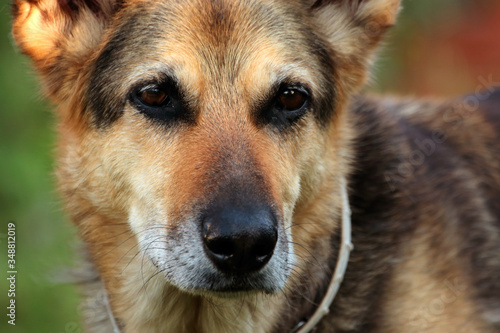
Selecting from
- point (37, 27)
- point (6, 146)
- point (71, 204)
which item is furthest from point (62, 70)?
point (6, 146)

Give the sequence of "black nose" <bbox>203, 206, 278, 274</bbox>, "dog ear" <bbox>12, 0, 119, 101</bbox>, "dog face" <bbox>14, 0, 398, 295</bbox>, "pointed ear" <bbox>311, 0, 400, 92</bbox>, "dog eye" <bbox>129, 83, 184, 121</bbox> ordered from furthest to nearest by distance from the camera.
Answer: "pointed ear" <bbox>311, 0, 400, 92</bbox>, "dog ear" <bbox>12, 0, 119, 101</bbox>, "dog eye" <bbox>129, 83, 184, 121</bbox>, "dog face" <bbox>14, 0, 398, 295</bbox>, "black nose" <bbox>203, 206, 278, 274</bbox>

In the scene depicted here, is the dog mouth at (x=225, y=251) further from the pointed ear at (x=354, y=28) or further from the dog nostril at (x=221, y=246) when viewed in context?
the pointed ear at (x=354, y=28)

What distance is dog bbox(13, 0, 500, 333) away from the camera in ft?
9.93

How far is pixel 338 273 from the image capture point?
3688 mm

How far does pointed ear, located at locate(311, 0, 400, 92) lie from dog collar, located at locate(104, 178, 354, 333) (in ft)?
2.26

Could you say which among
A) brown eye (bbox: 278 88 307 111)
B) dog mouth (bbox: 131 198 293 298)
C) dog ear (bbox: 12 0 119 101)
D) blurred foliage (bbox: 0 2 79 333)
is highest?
dog ear (bbox: 12 0 119 101)

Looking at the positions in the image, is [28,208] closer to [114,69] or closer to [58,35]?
[58,35]

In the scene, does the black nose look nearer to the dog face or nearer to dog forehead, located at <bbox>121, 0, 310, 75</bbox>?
the dog face

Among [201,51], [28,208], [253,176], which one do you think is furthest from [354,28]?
[28,208]

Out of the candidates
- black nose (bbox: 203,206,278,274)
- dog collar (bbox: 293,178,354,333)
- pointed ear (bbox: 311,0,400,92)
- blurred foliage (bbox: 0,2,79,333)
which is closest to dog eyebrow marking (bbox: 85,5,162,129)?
black nose (bbox: 203,206,278,274)

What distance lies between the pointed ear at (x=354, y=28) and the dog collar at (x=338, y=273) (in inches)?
27.1

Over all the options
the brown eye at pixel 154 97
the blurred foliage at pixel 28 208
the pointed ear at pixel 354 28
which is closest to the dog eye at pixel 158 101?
the brown eye at pixel 154 97

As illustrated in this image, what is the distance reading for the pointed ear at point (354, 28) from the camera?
3.89 meters

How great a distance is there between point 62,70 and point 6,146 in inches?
127
